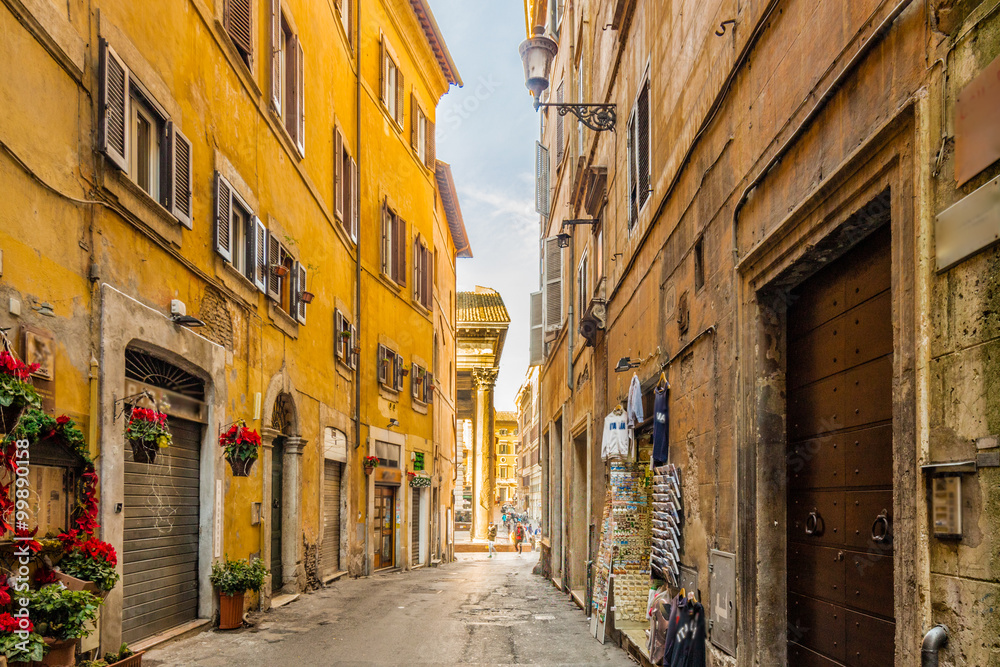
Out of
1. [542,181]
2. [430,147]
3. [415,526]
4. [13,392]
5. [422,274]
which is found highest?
[430,147]

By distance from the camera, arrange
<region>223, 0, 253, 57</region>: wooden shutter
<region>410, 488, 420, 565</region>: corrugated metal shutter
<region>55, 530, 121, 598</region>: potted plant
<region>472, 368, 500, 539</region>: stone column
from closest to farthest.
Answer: <region>55, 530, 121, 598</region>: potted plant
<region>223, 0, 253, 57</region>: wooden shutter
<region>410, 488, 420, 565</region>: corrugated metal shutter
<region>472, 368, 500, 539</region>: stone column

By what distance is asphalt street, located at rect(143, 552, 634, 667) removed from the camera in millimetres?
8273

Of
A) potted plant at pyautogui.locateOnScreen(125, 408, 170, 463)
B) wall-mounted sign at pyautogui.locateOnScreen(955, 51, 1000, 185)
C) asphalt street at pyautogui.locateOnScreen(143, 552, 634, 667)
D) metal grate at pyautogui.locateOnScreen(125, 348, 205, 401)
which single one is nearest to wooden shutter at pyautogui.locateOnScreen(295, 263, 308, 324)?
metal grate at pyautogui.locateOnScreen(125, 348, 205, 401)

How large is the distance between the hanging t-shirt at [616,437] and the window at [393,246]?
1233 cm

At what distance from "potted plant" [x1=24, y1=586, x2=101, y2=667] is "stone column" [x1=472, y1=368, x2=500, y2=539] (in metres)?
31.4

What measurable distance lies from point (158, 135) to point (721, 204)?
5643mm

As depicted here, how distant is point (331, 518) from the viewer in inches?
658

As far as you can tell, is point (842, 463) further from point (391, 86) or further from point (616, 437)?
point (391, 86)

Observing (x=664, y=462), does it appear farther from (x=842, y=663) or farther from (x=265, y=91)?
(x=265, y=91)

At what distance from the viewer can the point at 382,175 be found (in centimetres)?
2116

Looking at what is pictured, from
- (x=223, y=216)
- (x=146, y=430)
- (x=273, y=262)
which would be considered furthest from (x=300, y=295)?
(x=146, y=430)

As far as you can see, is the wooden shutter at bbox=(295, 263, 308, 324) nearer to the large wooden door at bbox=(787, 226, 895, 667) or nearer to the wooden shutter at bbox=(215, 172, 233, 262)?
the wooden shutter at bbox=(215, 172, 233, 262)

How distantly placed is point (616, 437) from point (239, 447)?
13.8 feet
